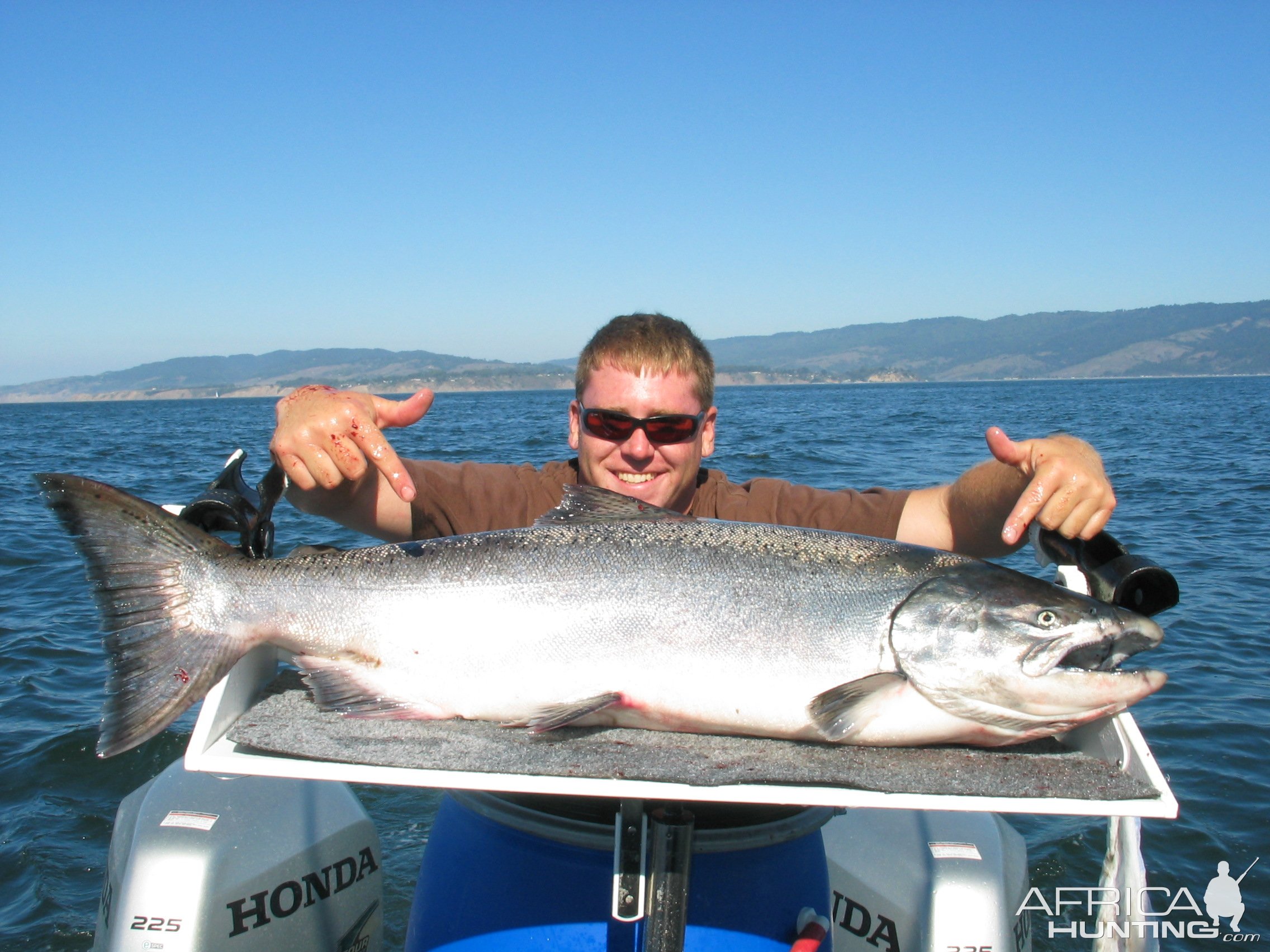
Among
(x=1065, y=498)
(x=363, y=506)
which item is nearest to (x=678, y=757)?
(x=1065, y=498)

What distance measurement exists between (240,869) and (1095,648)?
3094 millimetres

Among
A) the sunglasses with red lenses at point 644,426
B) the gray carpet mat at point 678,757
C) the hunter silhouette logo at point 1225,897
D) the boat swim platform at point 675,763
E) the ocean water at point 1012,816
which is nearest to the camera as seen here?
the boat swim platform at point 675,763

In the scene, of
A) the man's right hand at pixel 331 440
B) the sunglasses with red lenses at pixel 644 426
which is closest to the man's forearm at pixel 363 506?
the man's right hand at pixel 331 440

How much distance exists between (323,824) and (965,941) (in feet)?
8.46

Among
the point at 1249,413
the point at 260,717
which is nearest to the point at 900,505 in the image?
the point at 260,717

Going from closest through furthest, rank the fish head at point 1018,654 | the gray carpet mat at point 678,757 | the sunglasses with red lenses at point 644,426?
the gray carpet mat at point 678,757, the fish head at point 1018,654, the sunglasses with red lenses at point 644,426

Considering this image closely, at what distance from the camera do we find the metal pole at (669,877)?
2355mm

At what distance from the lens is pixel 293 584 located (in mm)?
2852

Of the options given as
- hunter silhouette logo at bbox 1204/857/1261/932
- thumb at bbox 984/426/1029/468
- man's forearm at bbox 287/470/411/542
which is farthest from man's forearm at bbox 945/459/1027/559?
hunter silhouette logo at bbox 1204/857/1261/932

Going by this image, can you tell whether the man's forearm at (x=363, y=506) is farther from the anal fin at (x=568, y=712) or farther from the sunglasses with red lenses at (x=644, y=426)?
the anal fin at (x=568, y=712)

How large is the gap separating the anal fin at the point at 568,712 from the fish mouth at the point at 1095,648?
1.19m

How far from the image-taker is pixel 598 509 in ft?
10.0

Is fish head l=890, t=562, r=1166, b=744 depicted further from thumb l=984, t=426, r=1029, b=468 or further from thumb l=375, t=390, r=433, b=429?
thumb l=375, t=390, r=433, b=429

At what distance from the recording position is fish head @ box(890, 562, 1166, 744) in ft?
8.06
